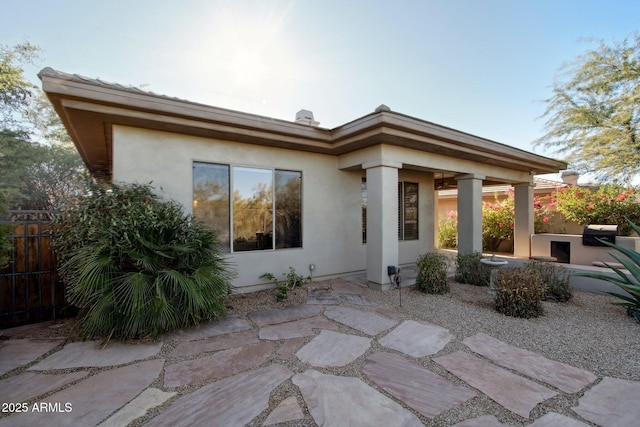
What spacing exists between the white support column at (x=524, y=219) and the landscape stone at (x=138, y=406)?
11292 millimetres

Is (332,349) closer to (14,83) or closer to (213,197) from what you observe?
(213,197)

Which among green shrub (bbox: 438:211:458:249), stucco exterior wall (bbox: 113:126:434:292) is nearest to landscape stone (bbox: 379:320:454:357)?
→ stucco exterior wall (bbox: 113:126:434:292)

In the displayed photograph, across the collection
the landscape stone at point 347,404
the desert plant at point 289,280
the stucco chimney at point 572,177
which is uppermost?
the stucco chimney at point 572,177

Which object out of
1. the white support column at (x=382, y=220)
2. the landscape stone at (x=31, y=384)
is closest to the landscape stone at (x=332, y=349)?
the landscape stone at (x=31, y=384)

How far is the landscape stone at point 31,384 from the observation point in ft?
8.50

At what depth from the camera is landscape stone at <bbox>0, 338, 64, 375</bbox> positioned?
317 centimetres

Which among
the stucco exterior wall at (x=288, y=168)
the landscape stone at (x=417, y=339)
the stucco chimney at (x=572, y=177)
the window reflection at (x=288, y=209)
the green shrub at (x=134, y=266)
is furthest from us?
the stucco chimney at (x=572, y=177)

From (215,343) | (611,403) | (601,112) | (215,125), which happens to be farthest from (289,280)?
(601,112)

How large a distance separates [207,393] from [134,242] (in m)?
2.38

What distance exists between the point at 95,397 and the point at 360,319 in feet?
10.8

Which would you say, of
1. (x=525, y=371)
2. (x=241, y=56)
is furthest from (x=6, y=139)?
(x=525, y=371)

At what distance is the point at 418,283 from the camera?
619 centimetres

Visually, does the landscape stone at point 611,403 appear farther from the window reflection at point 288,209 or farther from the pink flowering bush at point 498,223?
the pink flowering bush at point 498,223

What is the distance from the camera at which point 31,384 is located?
2.78 metres
